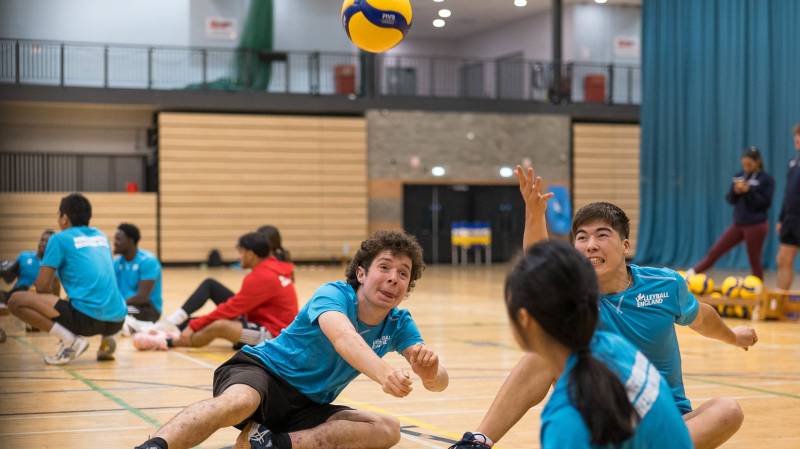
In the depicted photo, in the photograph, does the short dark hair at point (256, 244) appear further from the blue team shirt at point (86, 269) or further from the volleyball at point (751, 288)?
the volleyball at point (751, 288)

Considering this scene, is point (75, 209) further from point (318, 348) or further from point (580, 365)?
point (580, 365)

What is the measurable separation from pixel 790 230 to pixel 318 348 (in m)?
8.16

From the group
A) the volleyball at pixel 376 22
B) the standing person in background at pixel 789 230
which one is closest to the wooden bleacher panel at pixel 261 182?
the standing person in background at pixel 789 230

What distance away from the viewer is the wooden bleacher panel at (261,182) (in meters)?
23.5

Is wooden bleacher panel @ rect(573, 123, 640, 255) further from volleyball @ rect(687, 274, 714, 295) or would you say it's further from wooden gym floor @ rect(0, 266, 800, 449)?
wooden gym floor @ rect(0, 266, 800, 449)

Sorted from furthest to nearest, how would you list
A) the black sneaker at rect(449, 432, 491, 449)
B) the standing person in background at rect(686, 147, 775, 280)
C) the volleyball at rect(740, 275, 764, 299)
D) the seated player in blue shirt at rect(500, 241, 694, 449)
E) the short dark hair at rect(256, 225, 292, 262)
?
the standing person in background at rect(686, 147, 775, 280) < the volleyball at rect(740, 275, 764, 299) < the short dark hair at rect(256, 225, 292, 262) < the black sneaker at rect(449, 432, 491, 449) < the seated player in blue shirt at rect(500, 241, 694, 449)

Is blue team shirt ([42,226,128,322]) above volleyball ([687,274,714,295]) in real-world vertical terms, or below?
above

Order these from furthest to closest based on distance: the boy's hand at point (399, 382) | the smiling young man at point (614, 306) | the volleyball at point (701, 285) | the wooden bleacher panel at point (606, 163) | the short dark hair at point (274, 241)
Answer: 1. the wooden bleacher panel at point (606, 163)
2. the volleyball at point (701, 285)
3. the short dark hair at point (274, 241)
4. the smiling young man at point (614, 306)
5. the boy's hand at point (399, 382)

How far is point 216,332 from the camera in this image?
25.6ft

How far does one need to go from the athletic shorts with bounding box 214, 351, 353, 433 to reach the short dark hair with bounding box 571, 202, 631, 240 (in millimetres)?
1240

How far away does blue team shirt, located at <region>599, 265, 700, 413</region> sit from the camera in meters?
3.58

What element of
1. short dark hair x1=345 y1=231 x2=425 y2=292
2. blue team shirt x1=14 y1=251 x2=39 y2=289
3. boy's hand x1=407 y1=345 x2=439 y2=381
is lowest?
blue team shirt x1=14 y1=251 x2=39 y2=289

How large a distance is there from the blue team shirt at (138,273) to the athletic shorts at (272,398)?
17.6ft

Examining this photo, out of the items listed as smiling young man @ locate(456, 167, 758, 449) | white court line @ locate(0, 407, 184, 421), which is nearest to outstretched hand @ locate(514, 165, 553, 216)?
smiling young man @ locate(456, 167, 758, 449)
